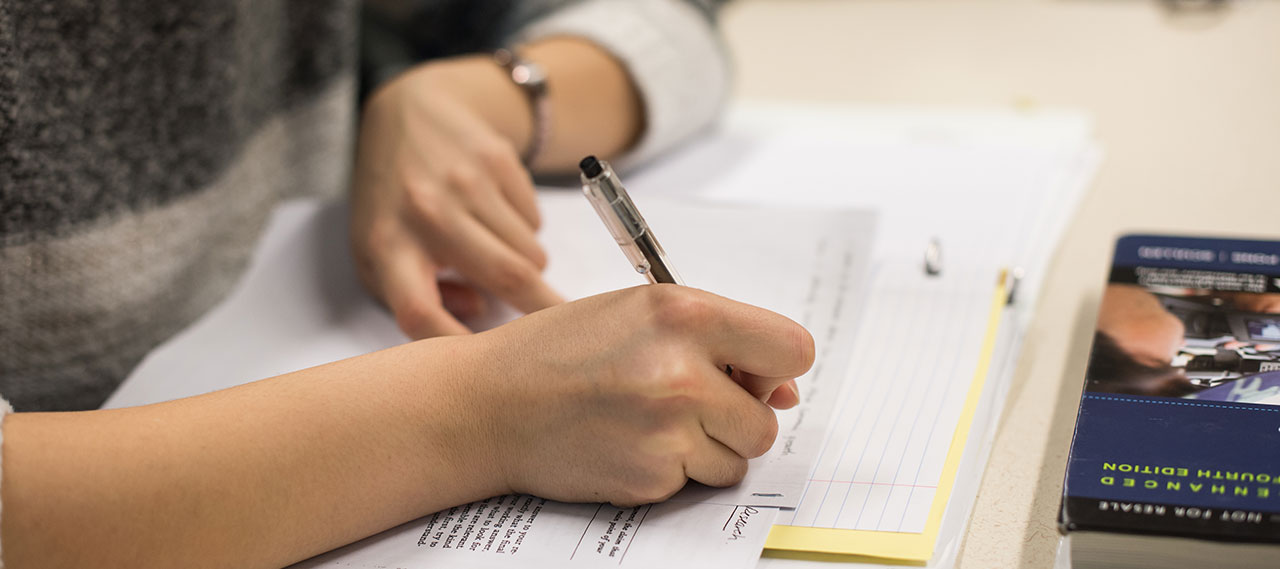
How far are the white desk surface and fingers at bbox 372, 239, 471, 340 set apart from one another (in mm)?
269

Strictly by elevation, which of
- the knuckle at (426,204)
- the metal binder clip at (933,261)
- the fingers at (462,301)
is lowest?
the fingers at (462,301)

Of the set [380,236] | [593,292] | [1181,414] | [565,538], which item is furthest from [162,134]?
[1181,414]

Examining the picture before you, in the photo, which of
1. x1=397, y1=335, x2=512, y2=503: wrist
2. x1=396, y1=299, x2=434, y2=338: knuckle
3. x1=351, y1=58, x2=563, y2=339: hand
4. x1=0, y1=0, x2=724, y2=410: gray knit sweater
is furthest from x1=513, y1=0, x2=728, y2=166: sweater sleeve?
x1=397, y1=335, x2=512, y2=503: wrist

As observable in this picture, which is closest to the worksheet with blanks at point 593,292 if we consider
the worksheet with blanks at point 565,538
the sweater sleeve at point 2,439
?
the worksheet with blanks at point 565,538

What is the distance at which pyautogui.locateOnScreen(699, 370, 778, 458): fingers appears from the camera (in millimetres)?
376

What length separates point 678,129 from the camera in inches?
29.6

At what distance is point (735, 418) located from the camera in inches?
15.0

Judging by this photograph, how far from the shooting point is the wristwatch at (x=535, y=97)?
2.26 ft

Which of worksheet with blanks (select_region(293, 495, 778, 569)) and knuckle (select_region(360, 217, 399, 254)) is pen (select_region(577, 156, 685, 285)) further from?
knuckle (select_region(360, 217, 399, 254))

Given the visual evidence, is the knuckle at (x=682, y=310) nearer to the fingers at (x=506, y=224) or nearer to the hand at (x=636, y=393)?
the hand at (x=636, y=393)

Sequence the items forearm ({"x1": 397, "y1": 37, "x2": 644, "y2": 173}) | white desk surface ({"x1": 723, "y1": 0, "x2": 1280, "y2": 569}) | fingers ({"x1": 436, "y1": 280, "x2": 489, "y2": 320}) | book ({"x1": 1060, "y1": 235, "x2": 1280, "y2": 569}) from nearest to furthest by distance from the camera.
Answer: book ({"x1": 1060, "y1": 235, "x2": 1280, "y2": 569}) → white desk surface ({"x1": 723, "y1": 0, "x2": 1280, "y2": 569}) → fingers ({"x1": 436, "y1": 280, "x2": 489, "y2": 320}) → forearm ({"x1": 397, "y1": 37, "x2": 644, "y2": 173})

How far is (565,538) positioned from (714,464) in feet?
0.20

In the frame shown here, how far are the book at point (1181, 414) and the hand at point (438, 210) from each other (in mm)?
263

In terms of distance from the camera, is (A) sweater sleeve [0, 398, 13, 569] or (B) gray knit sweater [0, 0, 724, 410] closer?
(A) sweater sleeve [0, 398, 13, 569]
